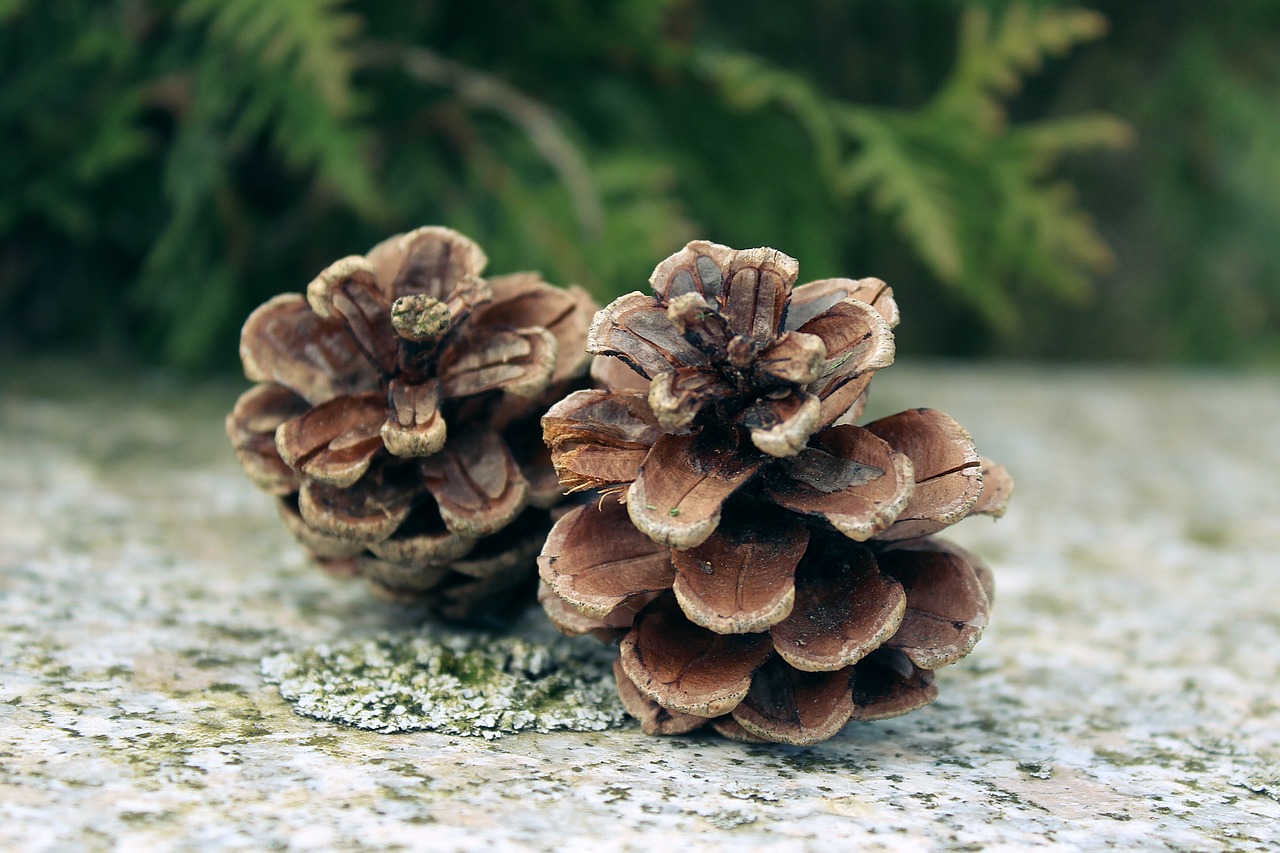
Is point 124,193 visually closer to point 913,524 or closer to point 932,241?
point 932,241

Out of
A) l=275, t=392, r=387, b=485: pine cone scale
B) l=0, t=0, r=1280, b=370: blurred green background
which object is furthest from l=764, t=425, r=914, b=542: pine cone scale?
l=0, t=0, r=1280, b=370: blurred green background

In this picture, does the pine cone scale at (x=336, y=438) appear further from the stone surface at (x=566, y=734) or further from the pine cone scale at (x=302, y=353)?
the stone surface at (x=566, y=734)

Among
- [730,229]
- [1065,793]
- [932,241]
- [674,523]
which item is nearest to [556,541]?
[674,523]

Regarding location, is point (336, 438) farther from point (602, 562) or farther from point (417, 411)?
point (602, 562)

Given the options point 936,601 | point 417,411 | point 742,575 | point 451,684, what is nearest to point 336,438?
point 417,411

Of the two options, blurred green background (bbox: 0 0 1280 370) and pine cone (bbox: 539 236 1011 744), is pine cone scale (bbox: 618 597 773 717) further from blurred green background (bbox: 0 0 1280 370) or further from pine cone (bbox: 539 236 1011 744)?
blurred green background (bbox: 0 0 1280 370)
